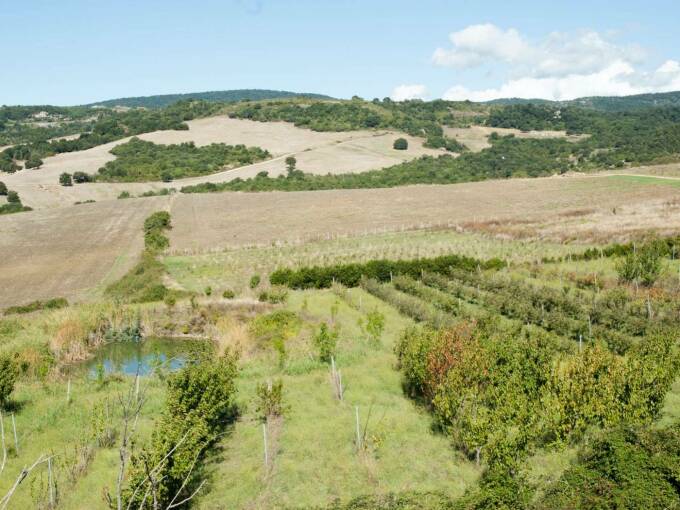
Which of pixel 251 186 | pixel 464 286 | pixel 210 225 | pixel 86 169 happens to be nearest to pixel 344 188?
pixel 251 186

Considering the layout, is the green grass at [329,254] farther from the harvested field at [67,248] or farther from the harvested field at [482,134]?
the harvested field at [482,134]

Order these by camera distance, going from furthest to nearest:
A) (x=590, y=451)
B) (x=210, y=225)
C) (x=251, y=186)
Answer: (x=251, y=186), (x=210, y=225), (x=590, y=451)

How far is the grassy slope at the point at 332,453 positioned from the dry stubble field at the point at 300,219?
88.4 ft

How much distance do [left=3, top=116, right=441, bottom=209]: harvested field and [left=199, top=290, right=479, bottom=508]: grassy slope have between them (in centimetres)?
7062

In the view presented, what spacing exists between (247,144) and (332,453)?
11148 centimetres

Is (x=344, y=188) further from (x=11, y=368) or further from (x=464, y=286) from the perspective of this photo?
(x=11, y=368)

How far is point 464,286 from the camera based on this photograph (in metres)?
35.8

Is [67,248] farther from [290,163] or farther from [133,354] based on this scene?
[290,163]

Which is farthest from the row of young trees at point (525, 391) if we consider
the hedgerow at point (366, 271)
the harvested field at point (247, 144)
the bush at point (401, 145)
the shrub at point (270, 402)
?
the bush at point (401, 145)

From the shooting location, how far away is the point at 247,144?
400 ft

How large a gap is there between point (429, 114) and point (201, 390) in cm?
16057

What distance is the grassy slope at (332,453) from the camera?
46.1 feet

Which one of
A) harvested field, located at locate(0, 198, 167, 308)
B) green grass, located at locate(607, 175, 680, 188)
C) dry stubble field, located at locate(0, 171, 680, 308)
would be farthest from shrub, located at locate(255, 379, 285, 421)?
green grass, located at locate(607, 175, 680, 188)

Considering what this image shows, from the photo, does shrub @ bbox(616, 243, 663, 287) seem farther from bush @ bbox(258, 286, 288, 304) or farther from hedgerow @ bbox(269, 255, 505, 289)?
bush @ bbox(258, 286, 288, 304)
